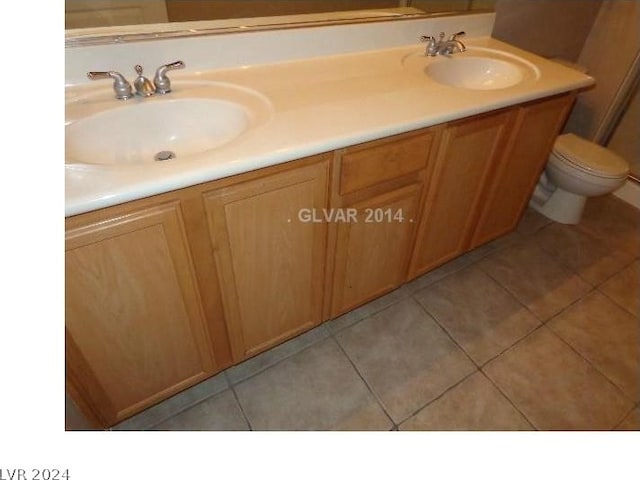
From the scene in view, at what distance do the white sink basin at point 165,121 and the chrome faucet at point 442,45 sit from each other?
2.69ft

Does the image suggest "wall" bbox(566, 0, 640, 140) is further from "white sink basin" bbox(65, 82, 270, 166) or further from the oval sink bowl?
"white sink basin" bbox(65, 82, 270, 166)

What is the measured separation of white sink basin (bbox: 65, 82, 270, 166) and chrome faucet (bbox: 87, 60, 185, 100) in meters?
0.02

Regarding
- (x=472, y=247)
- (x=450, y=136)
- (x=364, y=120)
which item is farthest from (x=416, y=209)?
(x=472, y=247)

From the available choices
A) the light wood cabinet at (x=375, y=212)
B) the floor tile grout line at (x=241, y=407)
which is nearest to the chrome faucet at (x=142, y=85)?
the light wood cabinet at (x=375, y=212)

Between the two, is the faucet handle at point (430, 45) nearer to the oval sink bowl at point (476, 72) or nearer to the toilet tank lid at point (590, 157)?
the oval sink bowl at point (476, 72)

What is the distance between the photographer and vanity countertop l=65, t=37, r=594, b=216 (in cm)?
74

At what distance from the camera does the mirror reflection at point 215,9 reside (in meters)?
0.96

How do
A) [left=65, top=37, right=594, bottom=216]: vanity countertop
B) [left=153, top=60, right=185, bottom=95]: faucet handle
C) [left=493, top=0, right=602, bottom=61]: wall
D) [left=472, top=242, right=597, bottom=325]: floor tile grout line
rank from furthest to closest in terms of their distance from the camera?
[left=493, top=0, right=602, bottom=61]: wall, [left=472, top=242, right=597, bottom=325]: floor tile grout line, [left=153, top=60, right=185, bottom=95]: faucet handle, [left=65, top=37, right=594, bottom=216]: vanity countertop

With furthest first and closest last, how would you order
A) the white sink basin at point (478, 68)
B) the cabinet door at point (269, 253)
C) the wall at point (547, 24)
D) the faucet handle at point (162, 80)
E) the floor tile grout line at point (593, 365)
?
the wall at point (547, 24)
the white sink basin at point (478, 68)
the floor tile grout line at point (593, 365)
the faucet handle at point (162, 80)
the cabinet door at point (269, 253)

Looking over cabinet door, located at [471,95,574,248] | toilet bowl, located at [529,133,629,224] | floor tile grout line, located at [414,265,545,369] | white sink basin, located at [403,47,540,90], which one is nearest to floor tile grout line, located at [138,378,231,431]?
floor tile grout line, located at [414,265,545,369]

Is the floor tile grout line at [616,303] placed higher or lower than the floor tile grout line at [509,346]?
higher

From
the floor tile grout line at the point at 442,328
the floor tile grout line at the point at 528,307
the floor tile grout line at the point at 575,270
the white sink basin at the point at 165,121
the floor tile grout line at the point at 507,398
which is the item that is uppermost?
the white sink basin at the point at 165,121

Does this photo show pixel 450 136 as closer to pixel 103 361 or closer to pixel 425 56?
pixel 425 56

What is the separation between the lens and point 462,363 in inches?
55.1
